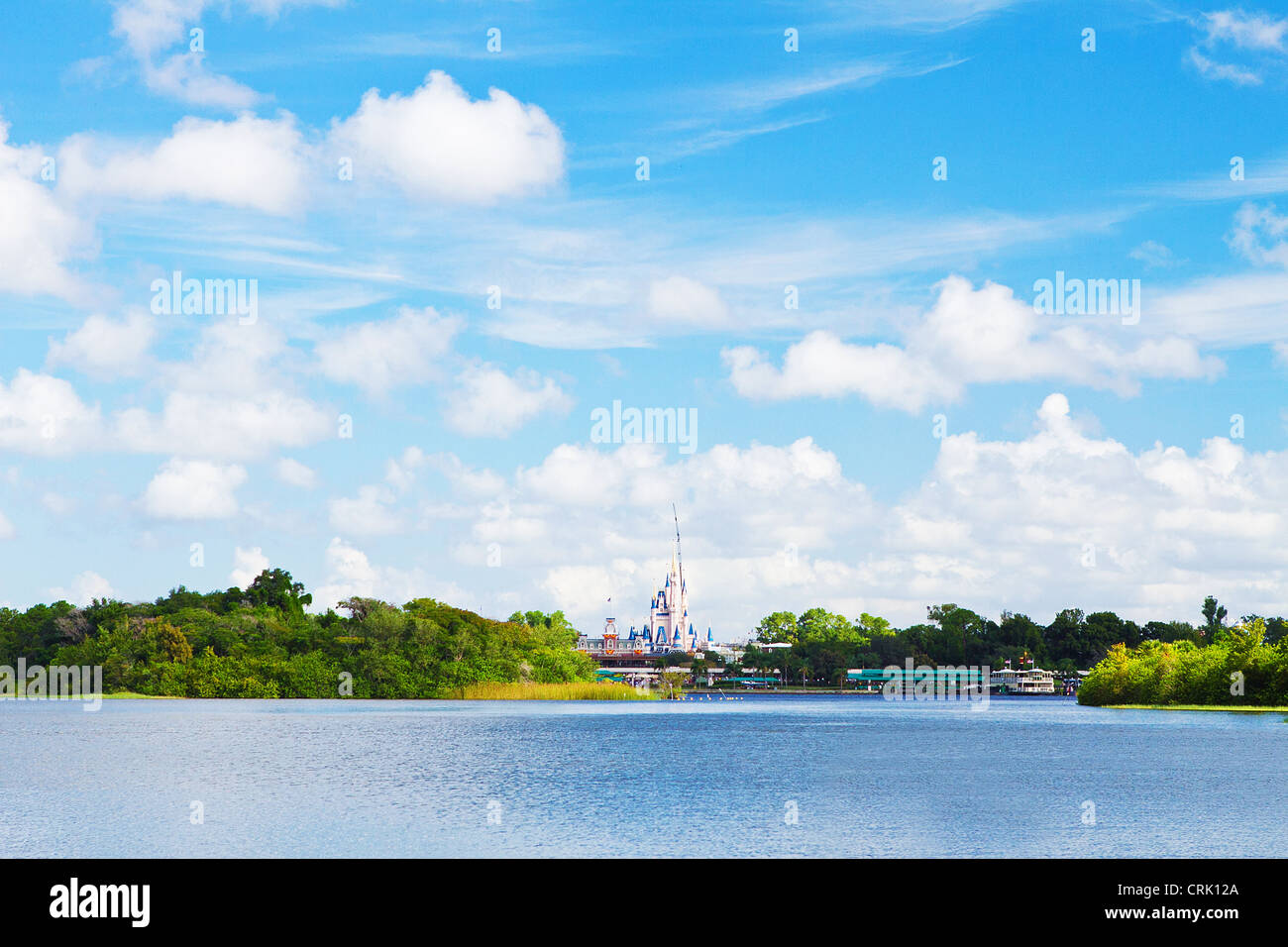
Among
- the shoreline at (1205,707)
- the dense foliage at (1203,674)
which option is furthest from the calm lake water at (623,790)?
the shoreline at (1205,707)

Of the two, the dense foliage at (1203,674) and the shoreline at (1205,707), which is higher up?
the dense foliage at (1203,674)

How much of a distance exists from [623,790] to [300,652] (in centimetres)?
11081

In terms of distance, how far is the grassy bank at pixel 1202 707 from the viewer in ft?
381

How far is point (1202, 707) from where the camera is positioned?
126 m

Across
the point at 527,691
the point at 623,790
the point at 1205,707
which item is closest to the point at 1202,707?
the point at 1205,707

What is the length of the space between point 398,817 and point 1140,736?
2585 inches

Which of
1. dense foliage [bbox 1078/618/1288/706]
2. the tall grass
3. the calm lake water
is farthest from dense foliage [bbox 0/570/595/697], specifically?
dense foliage [bbox 1078/618/1288/706]

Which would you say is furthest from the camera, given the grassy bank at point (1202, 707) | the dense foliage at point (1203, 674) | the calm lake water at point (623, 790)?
the grassy bank at point (1202, 707)

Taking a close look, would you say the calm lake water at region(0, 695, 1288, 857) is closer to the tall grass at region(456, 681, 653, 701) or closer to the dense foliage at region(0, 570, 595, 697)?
the dense foliage at region(0, 570, 595, 697)

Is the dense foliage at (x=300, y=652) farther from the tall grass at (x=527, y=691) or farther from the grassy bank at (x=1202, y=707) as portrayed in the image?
the grassy bank at (x=1202, y=707)

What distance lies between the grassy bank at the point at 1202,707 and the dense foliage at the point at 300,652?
66827 mm

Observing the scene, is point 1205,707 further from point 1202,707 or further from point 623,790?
point 623,790
